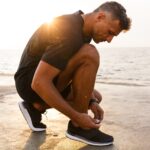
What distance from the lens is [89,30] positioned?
129 inches

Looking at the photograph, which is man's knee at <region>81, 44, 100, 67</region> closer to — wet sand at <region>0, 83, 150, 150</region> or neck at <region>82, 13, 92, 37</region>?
neck at <region>82, 13, 92, 37</region>

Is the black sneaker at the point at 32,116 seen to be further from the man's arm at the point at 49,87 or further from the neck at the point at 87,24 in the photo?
the neck at the point at 87,24

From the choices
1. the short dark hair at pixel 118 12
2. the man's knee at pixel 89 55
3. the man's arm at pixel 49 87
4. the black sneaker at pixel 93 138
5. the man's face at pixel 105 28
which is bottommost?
the black sneaker at pixel 93 138

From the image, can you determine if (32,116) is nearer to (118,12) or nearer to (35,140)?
(35,140)

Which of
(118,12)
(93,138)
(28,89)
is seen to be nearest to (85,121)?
(93,138)

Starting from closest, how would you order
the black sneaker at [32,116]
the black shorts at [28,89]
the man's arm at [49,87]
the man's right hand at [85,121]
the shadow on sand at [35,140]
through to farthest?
the man's arm at [49,87]
the man's right hand at [85,121]
the shadow on sand at [35,140]
the black shorts at [28,89]
the black sneaker at [32,116]

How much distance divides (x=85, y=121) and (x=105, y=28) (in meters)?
0.78

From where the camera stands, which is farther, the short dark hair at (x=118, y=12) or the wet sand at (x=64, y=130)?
the wet sand at (x=64, y=130)

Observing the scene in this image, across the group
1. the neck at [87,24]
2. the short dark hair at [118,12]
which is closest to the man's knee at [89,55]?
the neck at [87,24]

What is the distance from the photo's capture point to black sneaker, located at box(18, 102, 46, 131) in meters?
3.71

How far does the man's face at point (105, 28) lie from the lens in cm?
318

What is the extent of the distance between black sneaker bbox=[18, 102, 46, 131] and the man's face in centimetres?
96

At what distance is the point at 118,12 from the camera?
3.17m

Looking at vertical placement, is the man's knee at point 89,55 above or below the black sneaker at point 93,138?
above
